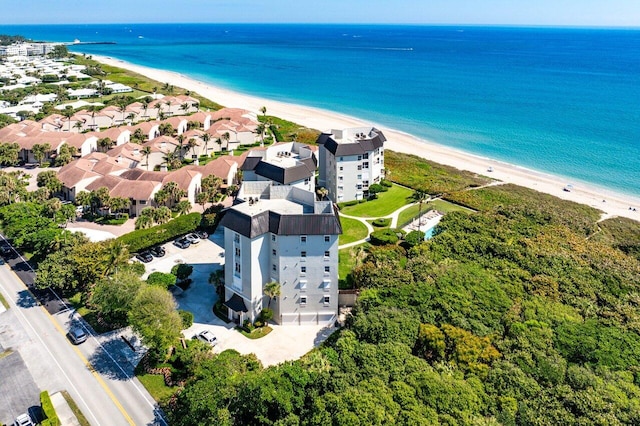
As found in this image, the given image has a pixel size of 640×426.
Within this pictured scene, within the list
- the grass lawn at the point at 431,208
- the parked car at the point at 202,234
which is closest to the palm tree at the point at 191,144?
the parked car at the point at 202,234

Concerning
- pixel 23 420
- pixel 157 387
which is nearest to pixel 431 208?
pixel 157 387

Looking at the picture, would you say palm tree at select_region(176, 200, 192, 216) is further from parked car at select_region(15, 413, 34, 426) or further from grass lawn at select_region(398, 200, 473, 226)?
parked car at select_region(15, 413, 34, 426)

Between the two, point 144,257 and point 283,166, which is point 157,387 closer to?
point 144,257

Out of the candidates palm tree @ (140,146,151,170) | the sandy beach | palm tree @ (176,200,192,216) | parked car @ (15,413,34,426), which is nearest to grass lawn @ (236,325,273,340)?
parked car @ (15,413,34,426)

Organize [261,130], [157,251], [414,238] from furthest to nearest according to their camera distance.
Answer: [261,130] → [414,238] → [157,251]

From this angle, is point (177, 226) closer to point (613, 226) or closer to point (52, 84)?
point (613, 226)

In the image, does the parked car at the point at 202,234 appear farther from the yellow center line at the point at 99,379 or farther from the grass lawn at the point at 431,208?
the grass lawn at the point at 431,208

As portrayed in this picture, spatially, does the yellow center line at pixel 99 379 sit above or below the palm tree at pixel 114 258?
below
